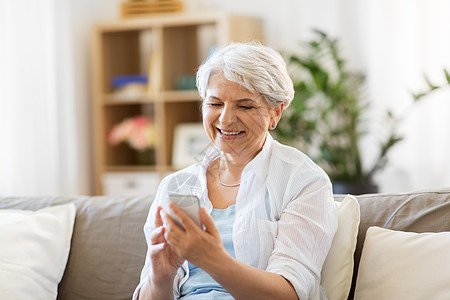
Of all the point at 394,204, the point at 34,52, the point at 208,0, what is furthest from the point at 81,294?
the point at 208,0

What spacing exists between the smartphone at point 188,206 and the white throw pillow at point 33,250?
725 mm

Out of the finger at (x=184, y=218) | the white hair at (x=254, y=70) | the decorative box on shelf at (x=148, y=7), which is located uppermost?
the decorative box on shelf at (x=148, y=7)

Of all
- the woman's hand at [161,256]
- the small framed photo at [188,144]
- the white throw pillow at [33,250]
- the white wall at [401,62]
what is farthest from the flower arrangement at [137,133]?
the woman's hand at [161,256]

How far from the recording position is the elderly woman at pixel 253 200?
148cm

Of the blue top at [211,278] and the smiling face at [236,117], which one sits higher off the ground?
the smiling face at [236,117]

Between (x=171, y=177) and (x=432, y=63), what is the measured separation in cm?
231

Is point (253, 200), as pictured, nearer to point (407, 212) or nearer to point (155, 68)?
point (407, 212)

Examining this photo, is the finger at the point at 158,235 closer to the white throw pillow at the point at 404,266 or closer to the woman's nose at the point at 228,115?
the woman's nose at the point at 228,115

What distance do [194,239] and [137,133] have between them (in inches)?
120

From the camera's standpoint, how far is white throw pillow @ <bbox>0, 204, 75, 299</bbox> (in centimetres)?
184

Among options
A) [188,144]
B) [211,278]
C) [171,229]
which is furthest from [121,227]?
[188,144]

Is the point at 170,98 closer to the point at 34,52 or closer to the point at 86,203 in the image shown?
the point at 34,52

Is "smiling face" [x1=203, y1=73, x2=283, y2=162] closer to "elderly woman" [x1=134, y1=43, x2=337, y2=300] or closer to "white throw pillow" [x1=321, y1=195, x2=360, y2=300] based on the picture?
"elderly woman" [x1=134, y1=43, x2=337, y2=300]

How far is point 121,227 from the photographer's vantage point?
6.61ft
